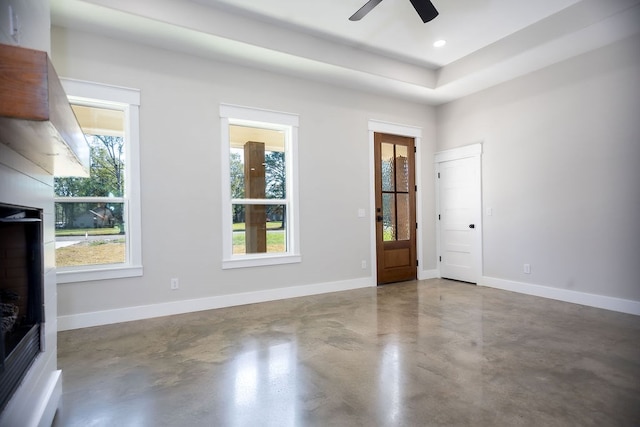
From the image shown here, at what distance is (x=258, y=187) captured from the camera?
4.40 metres

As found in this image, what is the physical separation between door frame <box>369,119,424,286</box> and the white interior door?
1.38 feet

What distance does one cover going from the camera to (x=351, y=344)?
2820 mm

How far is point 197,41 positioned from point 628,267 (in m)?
5.33

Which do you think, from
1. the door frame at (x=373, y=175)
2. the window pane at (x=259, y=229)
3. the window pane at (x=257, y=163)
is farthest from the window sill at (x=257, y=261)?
the door frame at (x=373, y=175)

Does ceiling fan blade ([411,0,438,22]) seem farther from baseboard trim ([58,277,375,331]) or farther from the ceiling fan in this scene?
baseboard trim ([58,277,375,331])

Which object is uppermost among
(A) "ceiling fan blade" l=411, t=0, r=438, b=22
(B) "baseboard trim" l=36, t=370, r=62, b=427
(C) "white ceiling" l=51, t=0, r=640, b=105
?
(C) "white ceiling" l=51, t=0, r=640, b=105

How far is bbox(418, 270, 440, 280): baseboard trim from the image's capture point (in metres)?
5.63

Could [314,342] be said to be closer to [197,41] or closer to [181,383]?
[181,383]

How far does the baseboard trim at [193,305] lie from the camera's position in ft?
10.8

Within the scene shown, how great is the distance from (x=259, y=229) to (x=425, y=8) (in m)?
3.08

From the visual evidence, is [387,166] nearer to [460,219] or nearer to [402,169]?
[402,169]

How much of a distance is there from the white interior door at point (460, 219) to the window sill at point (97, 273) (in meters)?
4.66

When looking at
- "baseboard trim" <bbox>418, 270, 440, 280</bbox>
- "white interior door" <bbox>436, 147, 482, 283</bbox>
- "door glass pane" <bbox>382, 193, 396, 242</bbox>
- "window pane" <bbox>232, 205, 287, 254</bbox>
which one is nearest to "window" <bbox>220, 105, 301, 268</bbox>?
"window pane" <bbox>232, 205, 287, 254</bbox>

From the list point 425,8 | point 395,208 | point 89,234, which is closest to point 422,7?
point 425,8
